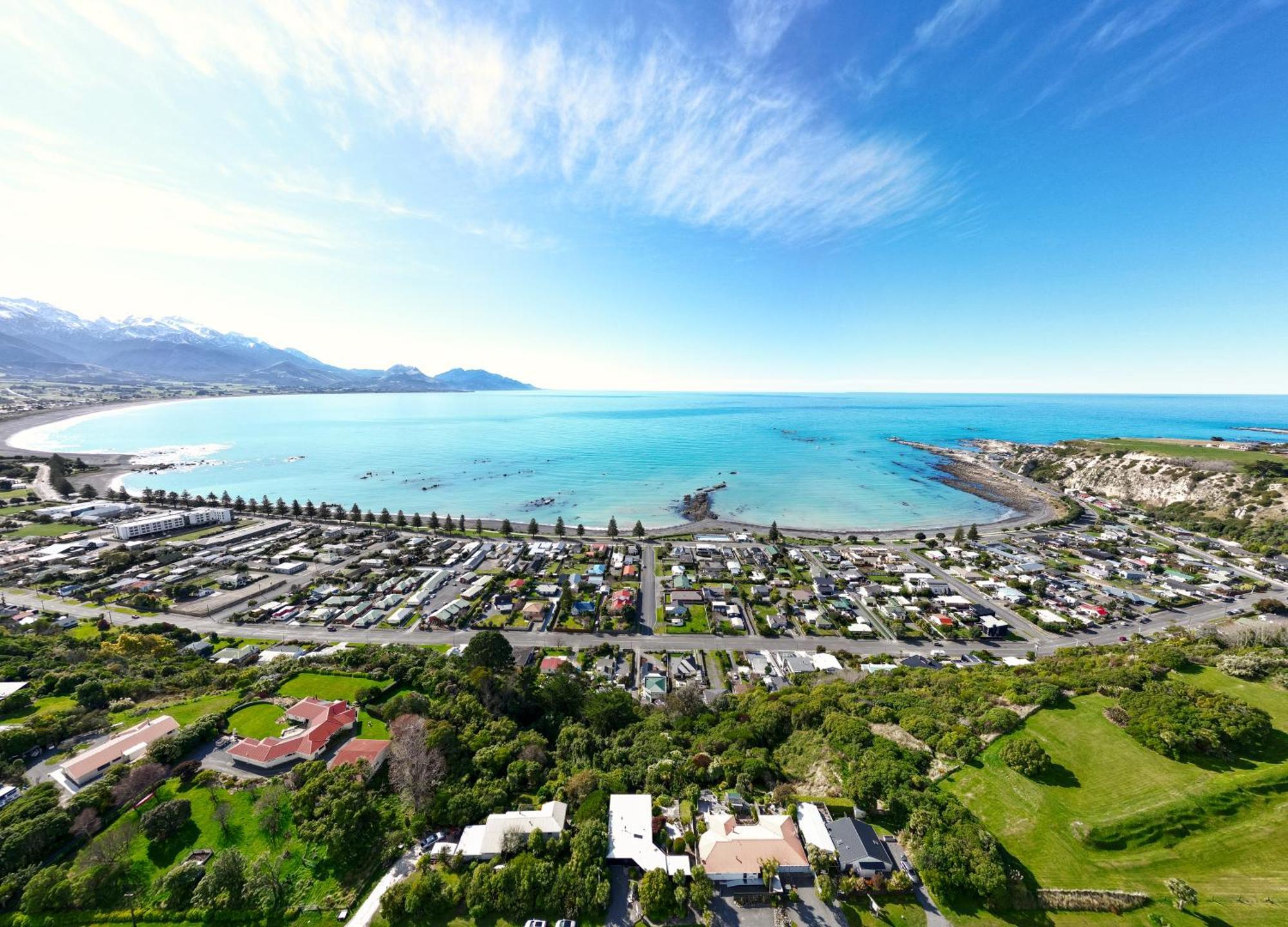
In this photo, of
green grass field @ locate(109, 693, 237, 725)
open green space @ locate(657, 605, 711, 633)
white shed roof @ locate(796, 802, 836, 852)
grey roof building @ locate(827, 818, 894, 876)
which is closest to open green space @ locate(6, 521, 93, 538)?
green grass field @ locate(109, 693, 237, 725)

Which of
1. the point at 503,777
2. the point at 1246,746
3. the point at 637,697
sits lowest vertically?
the point at 637,697

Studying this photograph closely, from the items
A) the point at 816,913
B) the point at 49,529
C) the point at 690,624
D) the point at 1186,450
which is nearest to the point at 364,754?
the point at 816,913

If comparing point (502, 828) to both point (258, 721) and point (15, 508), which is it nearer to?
point (258, 721)

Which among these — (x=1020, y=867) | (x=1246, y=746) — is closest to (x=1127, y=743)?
(x=1246, y=746)

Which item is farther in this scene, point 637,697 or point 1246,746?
point 637,697

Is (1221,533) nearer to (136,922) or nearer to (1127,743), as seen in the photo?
(1127,743)

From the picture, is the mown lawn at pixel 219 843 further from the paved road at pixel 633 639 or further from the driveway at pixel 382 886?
the paved road at pixel 633 639

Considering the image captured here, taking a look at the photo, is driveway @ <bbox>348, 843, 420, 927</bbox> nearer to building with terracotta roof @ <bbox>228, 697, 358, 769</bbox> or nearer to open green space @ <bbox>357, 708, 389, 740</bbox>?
open green space @ <bbox>357, 708, 389, 740</bbox>

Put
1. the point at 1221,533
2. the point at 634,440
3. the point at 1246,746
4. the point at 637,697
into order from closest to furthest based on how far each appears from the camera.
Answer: the point at 1246,746, the point at 637,697, the point at 1221,533, the point at 634,440
